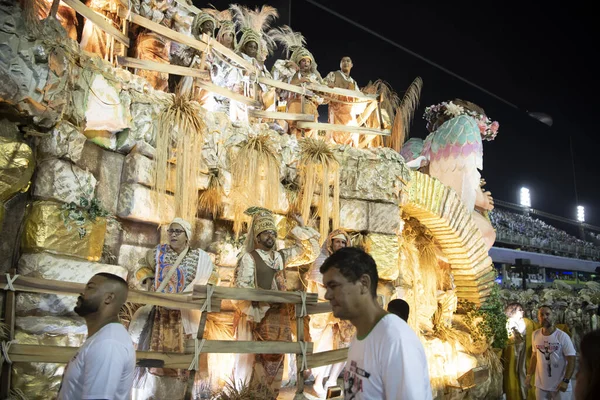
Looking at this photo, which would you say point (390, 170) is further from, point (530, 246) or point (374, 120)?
point (530, 246)

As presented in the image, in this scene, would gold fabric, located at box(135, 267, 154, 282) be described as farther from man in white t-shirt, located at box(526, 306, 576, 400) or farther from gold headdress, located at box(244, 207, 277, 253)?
man in white t-shirt, located at box(526, 306, 576, 400)

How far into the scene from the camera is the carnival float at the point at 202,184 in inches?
142

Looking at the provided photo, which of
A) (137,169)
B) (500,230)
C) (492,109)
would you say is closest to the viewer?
(137,169)

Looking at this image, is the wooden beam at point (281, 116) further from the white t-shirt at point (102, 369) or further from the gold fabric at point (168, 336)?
the white t-shirt at point (102, 369)

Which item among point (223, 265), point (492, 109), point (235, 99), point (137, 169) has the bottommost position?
point (223, 265)

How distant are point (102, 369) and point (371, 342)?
1.17m

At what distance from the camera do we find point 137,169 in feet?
15.6

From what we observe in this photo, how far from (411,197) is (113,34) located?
A: 4.67 m

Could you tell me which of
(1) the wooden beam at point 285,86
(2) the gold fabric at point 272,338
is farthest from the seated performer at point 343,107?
(2) the gold fabric at point 272,338

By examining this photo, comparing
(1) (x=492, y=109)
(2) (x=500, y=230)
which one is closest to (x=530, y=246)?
(2) (x=500, y=230)

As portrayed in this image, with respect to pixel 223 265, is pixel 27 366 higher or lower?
lower

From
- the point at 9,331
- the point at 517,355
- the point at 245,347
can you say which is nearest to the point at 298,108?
the point at 245,347

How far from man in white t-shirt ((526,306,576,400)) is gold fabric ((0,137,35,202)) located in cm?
577

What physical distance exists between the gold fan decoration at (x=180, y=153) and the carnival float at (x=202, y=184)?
0.02 m
